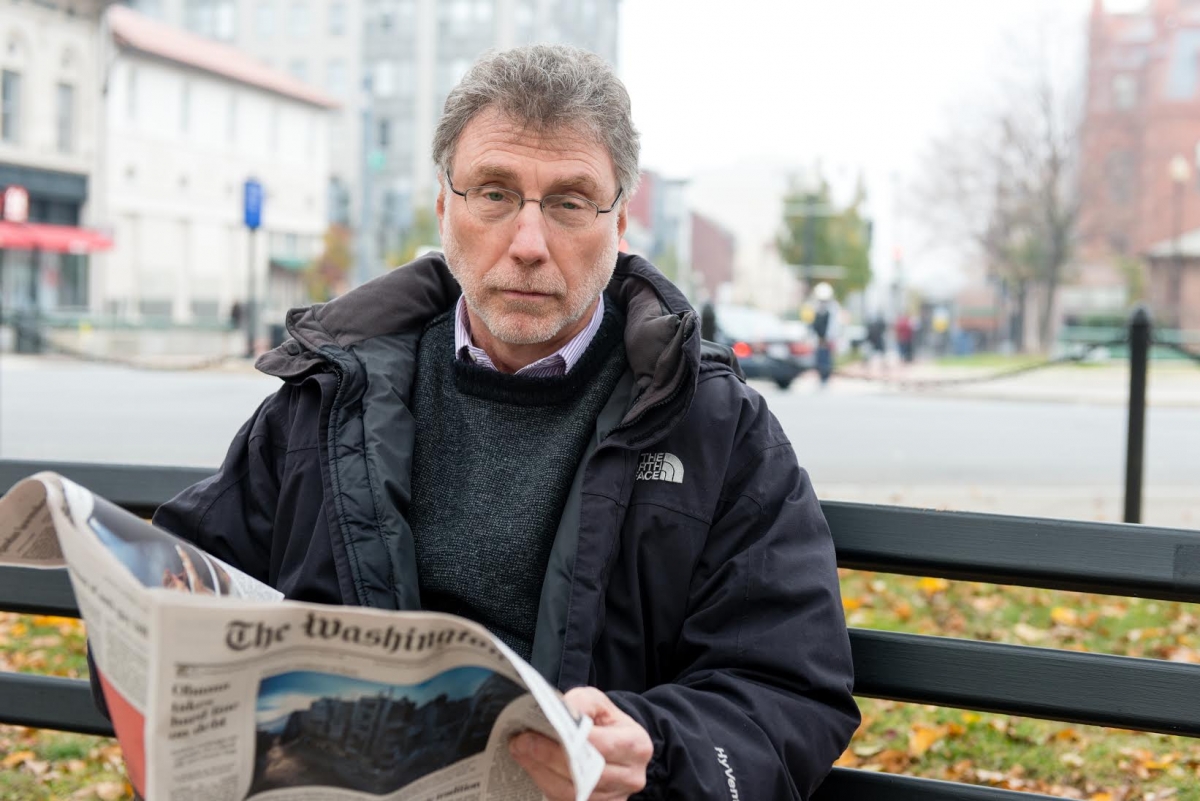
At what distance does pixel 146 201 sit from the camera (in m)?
45.2

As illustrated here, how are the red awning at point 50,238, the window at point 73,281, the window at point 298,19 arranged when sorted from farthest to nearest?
1. the window at point 298,19
2. the window at point 73,281
3. the red awning at point 50,238

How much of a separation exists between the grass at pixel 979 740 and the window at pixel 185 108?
4482 cm

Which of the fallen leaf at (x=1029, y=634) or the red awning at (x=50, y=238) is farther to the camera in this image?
the red awning at (x=50, y=238)

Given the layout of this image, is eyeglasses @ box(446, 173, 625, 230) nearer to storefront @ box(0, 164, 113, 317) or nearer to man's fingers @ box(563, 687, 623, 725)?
man's fingers @ box(563, 687, 623, 725)

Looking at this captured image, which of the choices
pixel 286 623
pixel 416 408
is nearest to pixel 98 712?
pixel 416 408

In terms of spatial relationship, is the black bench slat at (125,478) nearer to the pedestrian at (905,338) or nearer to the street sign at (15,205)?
the street sign at (15,205)

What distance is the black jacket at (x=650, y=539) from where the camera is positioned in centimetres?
198

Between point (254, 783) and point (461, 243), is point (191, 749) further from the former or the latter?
point (461, 243)

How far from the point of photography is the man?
6.75 ft

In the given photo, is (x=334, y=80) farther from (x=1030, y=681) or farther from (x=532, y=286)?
(x=1030, y=681)

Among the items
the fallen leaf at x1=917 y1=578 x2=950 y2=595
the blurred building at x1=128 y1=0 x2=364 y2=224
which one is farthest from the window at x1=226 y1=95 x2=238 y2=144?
the fallen leaf at x1=917 y1=578 x2=950 y2=595

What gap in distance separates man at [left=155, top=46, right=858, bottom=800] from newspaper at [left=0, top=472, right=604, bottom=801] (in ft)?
1.15

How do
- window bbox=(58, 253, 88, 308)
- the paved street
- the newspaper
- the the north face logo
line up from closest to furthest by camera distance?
the newspaper < the the north face logo < the paved street < window bbox=(58, 253, 88, 308)

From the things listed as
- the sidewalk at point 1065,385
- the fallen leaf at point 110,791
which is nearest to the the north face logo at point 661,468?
the fallen leaf at point 110,791
